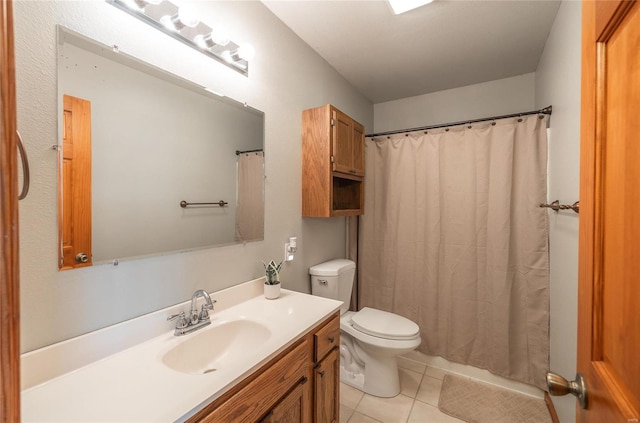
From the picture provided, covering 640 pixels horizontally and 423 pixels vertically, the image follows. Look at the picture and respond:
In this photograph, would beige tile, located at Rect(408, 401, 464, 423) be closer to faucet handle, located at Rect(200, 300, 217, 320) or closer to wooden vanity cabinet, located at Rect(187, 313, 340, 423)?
wooden vanity cabinet, located at Rect(187, 313, 340, 423)

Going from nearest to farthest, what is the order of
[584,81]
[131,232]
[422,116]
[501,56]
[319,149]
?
1. [584,81]
2. [131,232]
3. [319,149]
4. [501,56]
5. [422,116]

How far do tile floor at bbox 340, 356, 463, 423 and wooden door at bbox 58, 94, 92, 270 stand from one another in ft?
5.56

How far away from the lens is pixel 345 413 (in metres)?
1.75

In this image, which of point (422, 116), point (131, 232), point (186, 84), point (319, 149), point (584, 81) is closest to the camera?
point (584, 81)

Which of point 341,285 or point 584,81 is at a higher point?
point 584,81

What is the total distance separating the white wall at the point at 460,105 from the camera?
2314 millimetres

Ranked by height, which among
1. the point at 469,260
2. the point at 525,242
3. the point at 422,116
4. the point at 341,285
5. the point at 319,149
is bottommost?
the point at 341,285

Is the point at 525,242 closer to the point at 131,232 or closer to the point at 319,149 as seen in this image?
the point at 319,149

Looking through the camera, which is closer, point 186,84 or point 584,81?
point 584,81

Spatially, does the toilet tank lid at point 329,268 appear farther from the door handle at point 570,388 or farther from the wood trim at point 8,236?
the wood trim at point 8,236

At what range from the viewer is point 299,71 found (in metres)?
1.85

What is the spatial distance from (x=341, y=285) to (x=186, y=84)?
1.58 m

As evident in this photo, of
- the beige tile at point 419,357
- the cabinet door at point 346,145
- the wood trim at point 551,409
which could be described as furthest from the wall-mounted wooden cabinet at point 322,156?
the wood trim at point 551,409

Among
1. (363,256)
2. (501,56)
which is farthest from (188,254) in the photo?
(501,56)
